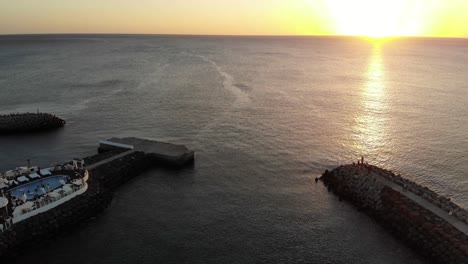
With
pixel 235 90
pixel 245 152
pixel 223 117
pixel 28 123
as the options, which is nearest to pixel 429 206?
pixel 245 152

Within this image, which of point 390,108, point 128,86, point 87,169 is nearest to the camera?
point 87,169

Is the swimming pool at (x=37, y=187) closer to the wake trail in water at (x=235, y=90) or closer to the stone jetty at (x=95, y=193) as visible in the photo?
the stone jetty at (x=95, y=193)

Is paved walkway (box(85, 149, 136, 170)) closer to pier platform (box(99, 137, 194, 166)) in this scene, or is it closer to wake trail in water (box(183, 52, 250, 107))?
pier platform (box(99, 137, 194, 166))

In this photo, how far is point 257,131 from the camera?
8500 cm

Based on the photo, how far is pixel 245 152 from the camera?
71938 millimetres

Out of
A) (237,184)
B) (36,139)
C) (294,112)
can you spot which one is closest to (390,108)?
(294,112)

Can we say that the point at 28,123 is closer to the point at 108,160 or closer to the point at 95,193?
the point at 108,160

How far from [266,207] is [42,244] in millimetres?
25952

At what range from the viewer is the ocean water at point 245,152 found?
43.1m

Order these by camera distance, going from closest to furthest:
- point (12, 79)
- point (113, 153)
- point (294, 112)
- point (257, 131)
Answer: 1. point (113, 153)
2. point (257, 131)
3. point (294, 112)
4. point (12, 79)

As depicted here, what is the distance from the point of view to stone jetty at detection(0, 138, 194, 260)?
135 feet

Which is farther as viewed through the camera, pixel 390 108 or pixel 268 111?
pixel 390 108

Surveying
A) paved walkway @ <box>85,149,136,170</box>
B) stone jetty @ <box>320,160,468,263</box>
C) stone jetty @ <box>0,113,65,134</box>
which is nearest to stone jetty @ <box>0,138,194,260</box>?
paved walkway @ <box>85,149,136,170</box>

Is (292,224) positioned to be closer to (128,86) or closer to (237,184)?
(237,184)
